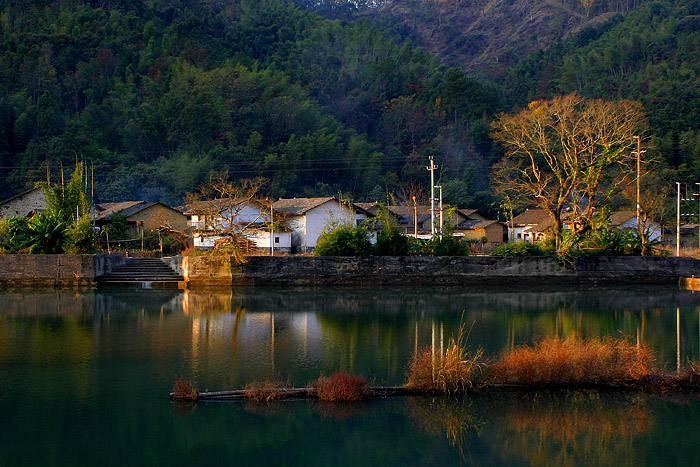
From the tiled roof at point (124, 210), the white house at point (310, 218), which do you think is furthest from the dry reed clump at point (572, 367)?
the tiled roof at point (124, 210)

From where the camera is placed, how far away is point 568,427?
38.0 ft

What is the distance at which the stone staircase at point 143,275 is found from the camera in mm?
32281

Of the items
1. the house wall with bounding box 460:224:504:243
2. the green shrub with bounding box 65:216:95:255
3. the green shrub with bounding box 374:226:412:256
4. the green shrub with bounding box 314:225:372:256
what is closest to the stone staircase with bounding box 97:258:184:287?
the green shrub with bounding box 65:216:95:255

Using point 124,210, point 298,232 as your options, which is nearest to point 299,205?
point 298,232

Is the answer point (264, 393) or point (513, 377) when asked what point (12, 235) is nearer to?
point (264, 393)

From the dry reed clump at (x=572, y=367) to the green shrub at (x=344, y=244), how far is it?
67.4 ft

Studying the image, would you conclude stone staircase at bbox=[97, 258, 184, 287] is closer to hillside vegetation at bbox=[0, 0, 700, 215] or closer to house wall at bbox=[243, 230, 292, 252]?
house wall at bbox=[243, 230, 292, 252]

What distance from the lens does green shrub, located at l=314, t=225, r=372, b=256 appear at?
111 ft

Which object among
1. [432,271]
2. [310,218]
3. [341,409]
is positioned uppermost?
[310,218]

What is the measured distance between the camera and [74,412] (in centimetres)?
1208

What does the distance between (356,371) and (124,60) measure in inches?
3462

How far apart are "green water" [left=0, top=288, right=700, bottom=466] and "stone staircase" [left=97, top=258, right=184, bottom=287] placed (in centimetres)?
804

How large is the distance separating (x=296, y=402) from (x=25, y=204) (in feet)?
A: 131

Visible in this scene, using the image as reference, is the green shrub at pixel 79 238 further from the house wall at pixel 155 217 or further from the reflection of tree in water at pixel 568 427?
the reflection of tree in water at pixel 568 427
